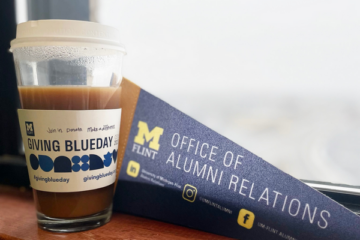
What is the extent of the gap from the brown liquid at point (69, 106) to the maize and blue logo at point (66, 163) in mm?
45

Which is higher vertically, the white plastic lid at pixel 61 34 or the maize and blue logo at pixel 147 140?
the white plastic lid at pixel 61 34

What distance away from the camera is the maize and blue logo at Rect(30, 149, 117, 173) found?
0.47m

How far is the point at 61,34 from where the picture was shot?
456mm

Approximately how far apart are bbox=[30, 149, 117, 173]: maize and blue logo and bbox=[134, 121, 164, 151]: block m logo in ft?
0.35

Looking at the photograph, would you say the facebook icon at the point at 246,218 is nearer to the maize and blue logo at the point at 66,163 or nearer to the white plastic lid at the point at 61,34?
the maize and blue logo at the point at 66,163

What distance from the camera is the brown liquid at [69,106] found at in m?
0.47

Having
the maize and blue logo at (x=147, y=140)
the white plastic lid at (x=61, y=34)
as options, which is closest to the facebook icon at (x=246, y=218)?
the maize and blue logo at (x=147, y=140)

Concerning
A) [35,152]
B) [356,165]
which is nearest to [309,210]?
[356,165]

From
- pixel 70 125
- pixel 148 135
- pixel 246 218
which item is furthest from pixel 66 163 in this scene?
pixel 246 218

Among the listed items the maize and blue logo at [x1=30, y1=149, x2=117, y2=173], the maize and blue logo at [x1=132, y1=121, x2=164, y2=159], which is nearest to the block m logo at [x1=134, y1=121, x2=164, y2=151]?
the maize and blue logo at [x1=132, y1=121, x2=164, y2=159]

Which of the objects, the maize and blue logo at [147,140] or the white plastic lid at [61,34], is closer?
the white plastic lid at [61,34]

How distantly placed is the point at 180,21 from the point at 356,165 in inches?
20.0

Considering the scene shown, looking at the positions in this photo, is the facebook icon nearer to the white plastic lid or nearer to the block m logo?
the block m logo

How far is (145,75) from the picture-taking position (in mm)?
780
